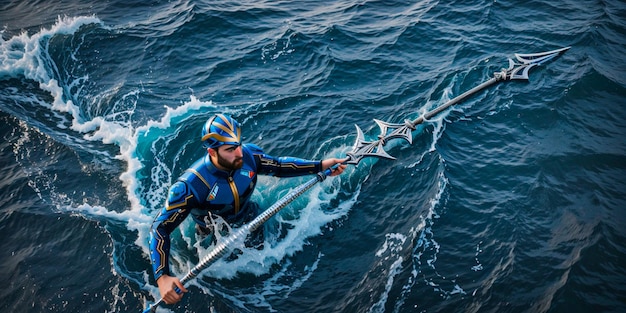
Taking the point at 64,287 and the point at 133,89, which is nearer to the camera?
the point at 64,287

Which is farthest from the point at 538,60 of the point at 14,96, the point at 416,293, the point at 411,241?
the point at 14,96

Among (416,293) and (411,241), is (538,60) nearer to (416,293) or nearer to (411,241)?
(411,241)

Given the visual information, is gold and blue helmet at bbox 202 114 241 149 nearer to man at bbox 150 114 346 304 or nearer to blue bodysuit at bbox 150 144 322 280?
man at bbox 150 114 346 304

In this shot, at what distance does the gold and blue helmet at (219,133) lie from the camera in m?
5.87

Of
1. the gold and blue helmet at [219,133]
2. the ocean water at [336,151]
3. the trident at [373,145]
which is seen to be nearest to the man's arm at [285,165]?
the trident at [373,145]

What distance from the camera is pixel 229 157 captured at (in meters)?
6.12

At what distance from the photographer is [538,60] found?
33.3ft

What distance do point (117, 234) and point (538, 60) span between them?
9820 mm

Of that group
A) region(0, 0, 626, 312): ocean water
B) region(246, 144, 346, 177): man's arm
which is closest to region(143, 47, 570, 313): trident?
region(246, 144, 346, 177): man's arm

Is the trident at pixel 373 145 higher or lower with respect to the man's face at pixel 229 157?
lower

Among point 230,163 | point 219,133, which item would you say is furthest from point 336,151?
point 219,133

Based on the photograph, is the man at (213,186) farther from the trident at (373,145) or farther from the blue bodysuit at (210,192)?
the trident at (373,145)

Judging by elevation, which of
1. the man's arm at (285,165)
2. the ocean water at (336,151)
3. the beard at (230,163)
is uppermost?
the beard at (230,163)

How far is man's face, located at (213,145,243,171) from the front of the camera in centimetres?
605
